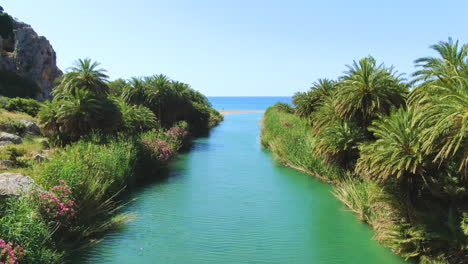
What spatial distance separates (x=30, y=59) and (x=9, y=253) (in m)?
50.4

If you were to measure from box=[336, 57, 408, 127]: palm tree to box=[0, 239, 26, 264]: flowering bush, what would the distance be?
40.3 ft

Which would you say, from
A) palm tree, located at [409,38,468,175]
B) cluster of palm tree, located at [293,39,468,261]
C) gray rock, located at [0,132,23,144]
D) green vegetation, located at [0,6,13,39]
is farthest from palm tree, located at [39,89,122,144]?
green vegetation, located at [0,6,13,39]

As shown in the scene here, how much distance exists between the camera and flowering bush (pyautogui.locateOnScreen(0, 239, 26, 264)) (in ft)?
22.6

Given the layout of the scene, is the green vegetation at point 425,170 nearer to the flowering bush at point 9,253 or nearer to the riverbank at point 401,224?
the riverbank at point 401,224

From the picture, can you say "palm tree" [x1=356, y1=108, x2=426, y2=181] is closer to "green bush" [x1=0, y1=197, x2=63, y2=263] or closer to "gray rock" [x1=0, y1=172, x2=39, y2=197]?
"green bush" [x1=0, y1=197, x2=63, y2=263]

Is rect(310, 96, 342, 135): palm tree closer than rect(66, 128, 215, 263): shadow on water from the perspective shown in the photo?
No

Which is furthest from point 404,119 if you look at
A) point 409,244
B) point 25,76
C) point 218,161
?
point 25,76

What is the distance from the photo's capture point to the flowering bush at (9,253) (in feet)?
22.6

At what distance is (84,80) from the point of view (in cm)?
2000

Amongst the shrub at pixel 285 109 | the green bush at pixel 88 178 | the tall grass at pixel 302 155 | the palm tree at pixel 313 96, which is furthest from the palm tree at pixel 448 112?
the shrub at pixel 285 109

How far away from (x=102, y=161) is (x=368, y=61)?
11.4 m

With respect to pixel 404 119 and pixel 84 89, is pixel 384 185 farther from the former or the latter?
A: pixel 84 89

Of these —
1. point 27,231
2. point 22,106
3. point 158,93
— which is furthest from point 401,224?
point 22,106

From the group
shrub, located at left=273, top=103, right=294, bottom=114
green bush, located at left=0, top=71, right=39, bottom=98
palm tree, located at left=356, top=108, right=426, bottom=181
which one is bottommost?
palm tree, located at left=356, top=108, right=426, bottom=181
